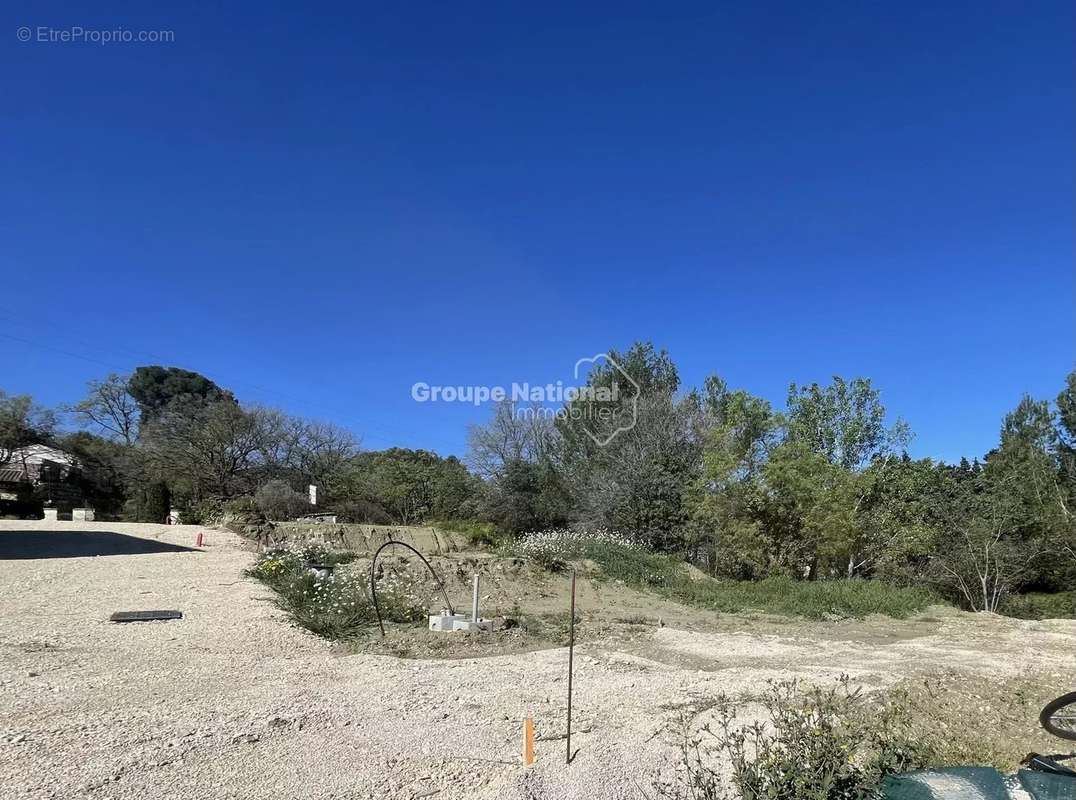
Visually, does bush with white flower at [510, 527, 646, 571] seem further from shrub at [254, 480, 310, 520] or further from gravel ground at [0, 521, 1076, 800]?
shrub at [254, 480, 310, 520]

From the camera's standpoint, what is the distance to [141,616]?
7.23 m

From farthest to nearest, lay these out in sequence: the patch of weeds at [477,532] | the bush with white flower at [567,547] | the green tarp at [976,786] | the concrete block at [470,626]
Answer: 1. the patch of weeds at [477,532]
2. the bush with white flower at [567,547]
3. the concrete block at [470,626]
4. the green tarp at [976,786]

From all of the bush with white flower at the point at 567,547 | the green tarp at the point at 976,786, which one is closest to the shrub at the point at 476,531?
the bush with white flower at the point at 567,547

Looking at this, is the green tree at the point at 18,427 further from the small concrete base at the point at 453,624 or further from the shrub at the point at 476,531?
the small concrete base at the point at 453,624

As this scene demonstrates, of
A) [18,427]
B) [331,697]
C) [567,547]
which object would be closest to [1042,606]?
[567,547]

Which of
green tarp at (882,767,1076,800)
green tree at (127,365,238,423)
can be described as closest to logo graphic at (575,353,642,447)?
Result: green tarp at (882,767,1076,800)

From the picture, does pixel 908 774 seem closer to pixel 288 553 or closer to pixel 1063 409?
pixel 288 553

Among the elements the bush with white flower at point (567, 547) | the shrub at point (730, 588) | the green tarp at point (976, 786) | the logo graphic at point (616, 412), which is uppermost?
the logo graphic at point (616, 412)

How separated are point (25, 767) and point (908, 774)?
13.7 ft

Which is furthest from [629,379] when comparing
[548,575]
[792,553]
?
[548,575]

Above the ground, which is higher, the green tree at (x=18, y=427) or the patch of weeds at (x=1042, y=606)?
the green tree at (x=18, y=427)

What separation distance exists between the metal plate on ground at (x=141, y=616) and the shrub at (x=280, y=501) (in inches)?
632

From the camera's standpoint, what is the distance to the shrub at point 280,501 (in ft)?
76.6

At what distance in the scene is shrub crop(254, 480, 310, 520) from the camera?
23.3m
